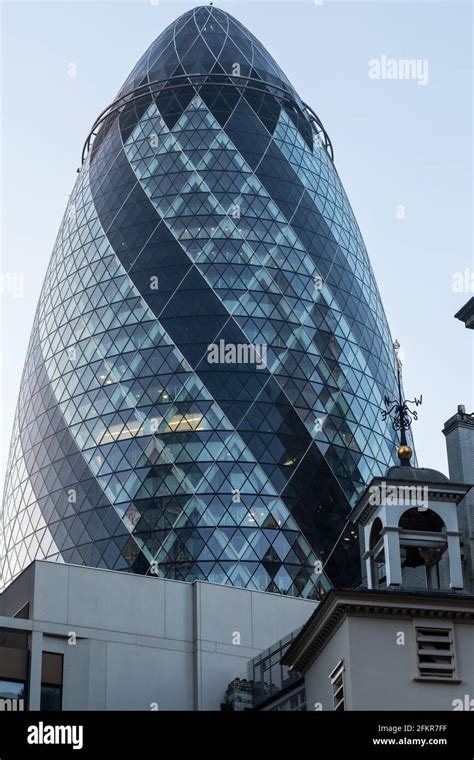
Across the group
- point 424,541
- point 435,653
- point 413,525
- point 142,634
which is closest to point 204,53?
point 142,634

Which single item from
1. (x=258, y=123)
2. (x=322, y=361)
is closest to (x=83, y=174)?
(x=258, y=123)

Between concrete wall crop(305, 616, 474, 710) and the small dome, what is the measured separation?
3580mm

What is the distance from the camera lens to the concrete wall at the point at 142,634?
32.6m

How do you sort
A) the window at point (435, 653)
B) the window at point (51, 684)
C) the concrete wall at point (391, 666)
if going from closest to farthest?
the concrete wall at point (391, 666) → the window at point (435, 653) → the window at point (51, 684)

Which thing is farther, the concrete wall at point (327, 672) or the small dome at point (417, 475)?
→ the small dome at point (417, 475)

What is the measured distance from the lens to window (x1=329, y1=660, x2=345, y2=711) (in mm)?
21891

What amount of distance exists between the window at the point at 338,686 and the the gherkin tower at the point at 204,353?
23408 millimetres

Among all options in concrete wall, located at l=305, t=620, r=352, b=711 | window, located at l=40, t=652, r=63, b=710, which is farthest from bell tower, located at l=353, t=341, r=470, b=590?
window, located at l=40, t=652, r=63, b=710

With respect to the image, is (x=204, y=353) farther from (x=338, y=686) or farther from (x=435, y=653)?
(x=435, y=653)

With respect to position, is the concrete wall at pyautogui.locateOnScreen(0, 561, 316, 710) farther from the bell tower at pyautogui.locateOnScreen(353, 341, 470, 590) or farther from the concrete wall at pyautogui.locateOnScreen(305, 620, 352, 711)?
the bell tower at pyautogui.locateOnScreen(353, 341, 470, 590)

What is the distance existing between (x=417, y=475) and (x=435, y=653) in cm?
430

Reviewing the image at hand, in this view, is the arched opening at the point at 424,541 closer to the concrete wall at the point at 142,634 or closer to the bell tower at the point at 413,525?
the bell tower at the point at 413,525

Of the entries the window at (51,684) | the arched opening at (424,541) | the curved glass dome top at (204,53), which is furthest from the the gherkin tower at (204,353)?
the arched opening at (424,541)

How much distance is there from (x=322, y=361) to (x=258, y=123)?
436 inches
